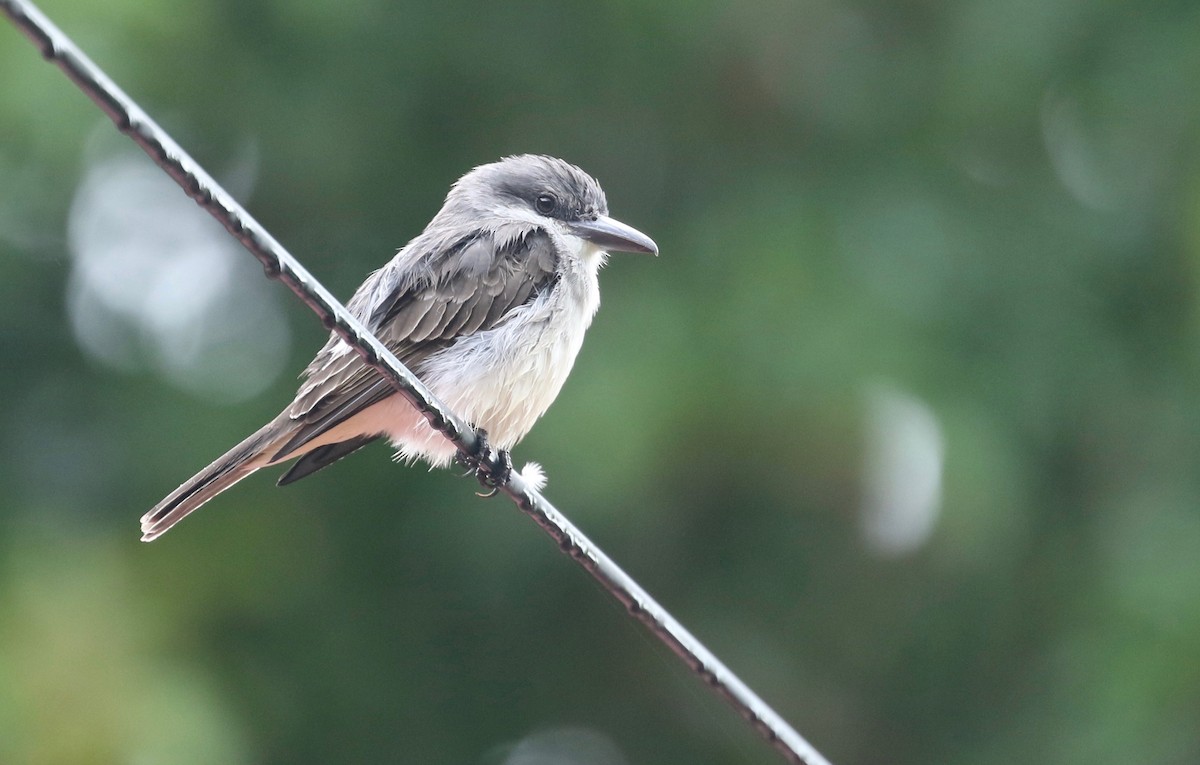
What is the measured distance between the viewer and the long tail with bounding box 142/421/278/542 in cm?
440

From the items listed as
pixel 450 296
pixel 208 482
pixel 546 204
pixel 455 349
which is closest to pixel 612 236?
pixel 546 204

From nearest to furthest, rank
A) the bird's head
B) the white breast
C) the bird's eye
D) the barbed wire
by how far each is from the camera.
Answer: the barbed wire → the white breast → the bird's head → the bird's eye

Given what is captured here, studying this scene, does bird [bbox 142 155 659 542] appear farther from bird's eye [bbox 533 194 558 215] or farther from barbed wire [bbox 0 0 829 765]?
barbed wire [bbox 0 0 829 765]

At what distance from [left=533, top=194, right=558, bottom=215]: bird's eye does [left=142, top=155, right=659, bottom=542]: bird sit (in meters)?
0.15

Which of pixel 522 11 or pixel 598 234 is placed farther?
pixel 522 11

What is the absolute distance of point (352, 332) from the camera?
290cm

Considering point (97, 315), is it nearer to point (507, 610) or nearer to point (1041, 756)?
point (507, 610)

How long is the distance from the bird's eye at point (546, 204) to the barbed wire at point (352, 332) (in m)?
1.72

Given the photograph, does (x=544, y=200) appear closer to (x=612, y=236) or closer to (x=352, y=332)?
(x=612, y=236)

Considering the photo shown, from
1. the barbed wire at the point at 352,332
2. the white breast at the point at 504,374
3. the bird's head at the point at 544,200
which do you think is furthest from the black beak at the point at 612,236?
the barbed wire at the point at 352,332

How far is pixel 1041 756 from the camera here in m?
8.02

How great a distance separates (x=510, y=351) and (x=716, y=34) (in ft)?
14.7

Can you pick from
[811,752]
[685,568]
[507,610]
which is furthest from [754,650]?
[811,752]

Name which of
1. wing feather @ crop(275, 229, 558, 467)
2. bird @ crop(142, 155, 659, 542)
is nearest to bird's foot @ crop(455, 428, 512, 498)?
bird @ crop(142, 155, 659, 542)
